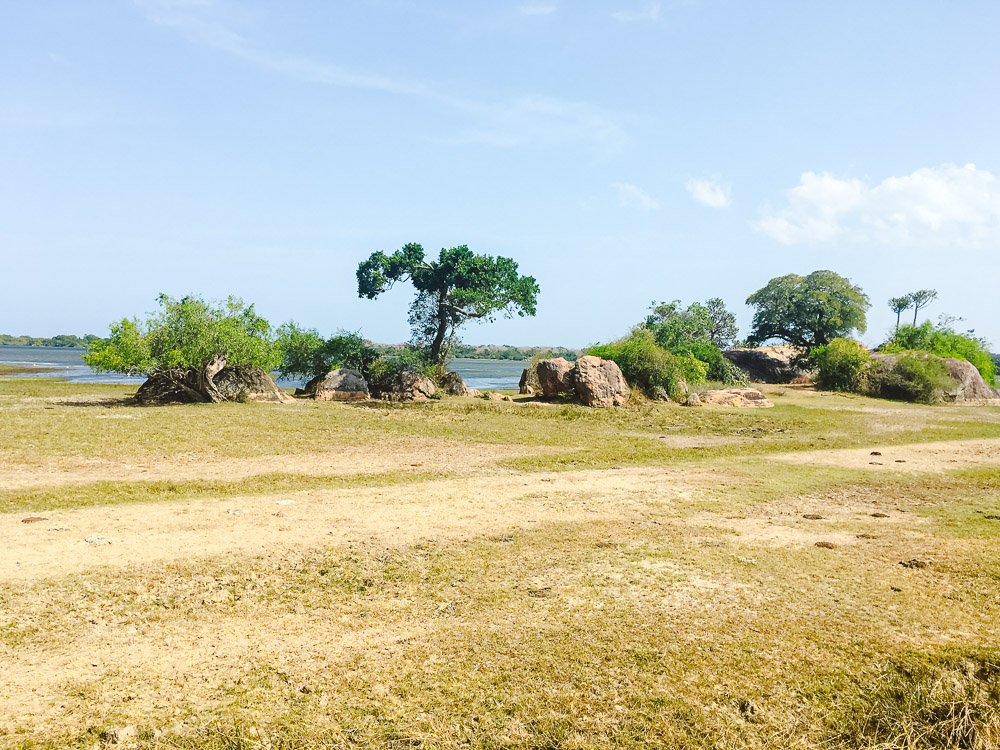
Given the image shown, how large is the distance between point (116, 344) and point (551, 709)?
25111 millimetres

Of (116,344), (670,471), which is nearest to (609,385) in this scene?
(670,471)

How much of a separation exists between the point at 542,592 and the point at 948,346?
147 ft

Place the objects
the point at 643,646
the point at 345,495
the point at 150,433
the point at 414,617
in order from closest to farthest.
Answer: the point at 643,646 → the point at 414,617 → the point at 345,495 → the point at 150,433

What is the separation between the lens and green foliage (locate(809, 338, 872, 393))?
36844 millimetres

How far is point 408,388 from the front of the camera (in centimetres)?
3031

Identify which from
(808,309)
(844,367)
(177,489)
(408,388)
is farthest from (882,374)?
(177,489)

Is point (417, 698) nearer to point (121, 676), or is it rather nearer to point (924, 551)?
point (121, 676)

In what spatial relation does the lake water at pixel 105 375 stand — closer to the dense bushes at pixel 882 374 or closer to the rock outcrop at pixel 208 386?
the rock outcrop at pixel 208 386

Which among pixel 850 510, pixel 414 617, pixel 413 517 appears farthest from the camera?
pixel 850 510

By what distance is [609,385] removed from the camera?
29422 millimetres

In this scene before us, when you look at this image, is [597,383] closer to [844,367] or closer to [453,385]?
[453,385]

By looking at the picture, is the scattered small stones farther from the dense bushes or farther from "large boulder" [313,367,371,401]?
the dense bushes

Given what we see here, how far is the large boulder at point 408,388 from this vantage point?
30031 mm

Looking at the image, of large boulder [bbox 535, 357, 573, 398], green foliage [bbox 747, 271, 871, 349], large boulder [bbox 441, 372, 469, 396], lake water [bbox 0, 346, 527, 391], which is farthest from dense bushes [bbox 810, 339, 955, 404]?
large boulder [bbox 441, 372, 469, 396]
